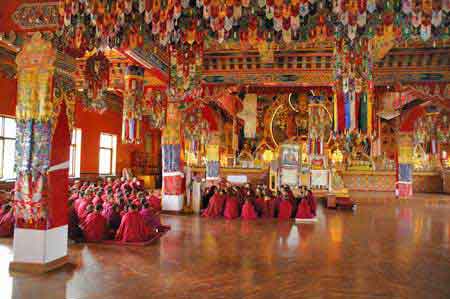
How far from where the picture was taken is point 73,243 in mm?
7840

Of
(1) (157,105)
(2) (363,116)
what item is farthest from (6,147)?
(2) (363,116)

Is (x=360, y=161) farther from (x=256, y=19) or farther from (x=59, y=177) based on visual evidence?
(x=59, y=177)

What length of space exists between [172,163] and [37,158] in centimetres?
728

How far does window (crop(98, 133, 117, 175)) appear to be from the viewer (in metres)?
20.0

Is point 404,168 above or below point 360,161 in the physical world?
below

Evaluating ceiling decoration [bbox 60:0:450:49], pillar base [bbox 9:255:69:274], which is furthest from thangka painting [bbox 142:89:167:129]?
pillar base [bbox 9:255:69:274]

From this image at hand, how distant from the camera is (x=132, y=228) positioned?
7.94 metres

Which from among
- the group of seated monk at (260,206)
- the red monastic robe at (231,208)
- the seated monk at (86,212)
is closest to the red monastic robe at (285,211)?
the group of seated monk at (260,206)

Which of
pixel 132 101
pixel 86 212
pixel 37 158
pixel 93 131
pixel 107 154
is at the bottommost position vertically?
pixel 86 212

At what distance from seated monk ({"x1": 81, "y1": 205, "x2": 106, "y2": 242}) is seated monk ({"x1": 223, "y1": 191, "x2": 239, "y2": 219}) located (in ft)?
16.2

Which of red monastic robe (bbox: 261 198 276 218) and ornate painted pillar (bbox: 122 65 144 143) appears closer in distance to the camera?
ornate painted pillar (bbox: 122 65 144 143)

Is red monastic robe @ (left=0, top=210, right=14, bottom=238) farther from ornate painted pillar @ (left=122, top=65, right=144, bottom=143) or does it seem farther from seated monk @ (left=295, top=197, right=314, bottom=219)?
seated monk @ (left=295, top=197, right=314, bottom=219)

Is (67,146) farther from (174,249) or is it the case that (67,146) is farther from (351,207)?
(351,207)

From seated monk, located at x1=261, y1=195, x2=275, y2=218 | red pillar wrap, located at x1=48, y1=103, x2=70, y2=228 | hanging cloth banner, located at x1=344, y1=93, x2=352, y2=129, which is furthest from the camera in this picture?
seated monk, located at x1=261, y1=195, x2=275, y2=218
